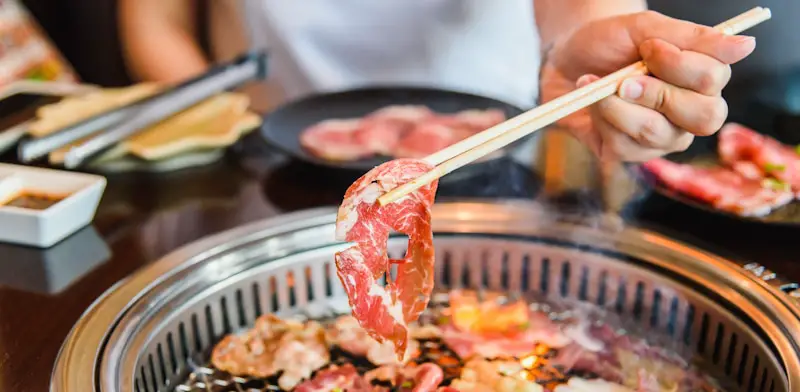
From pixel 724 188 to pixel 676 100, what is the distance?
0.71 m

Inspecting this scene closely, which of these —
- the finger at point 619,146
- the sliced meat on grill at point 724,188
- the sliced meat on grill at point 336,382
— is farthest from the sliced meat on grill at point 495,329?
the sliced meat on grill at point 724,188

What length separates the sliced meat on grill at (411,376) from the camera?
5.07 feet

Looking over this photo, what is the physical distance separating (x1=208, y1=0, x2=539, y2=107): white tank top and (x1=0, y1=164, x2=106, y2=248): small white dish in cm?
138

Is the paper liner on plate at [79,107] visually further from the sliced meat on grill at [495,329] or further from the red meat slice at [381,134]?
the sliced meat on grill at [495,329]

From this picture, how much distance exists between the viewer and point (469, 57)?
3.10 metres

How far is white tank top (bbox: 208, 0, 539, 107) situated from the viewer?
3.03m

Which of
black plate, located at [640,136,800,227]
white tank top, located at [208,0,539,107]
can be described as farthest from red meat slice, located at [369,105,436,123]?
black plate, located at [640,136,800,227]

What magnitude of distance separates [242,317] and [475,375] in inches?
23.1

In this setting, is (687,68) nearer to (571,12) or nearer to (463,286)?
(571,12)

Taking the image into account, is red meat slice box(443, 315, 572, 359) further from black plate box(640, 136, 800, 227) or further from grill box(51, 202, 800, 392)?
black plate box(640, 136, 800, 227)

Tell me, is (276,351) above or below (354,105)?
below

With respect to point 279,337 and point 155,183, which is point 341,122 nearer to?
point 155,183

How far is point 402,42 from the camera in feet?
10.2

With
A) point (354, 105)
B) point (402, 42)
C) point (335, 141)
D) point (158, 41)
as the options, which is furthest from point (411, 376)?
point (158, 41)
